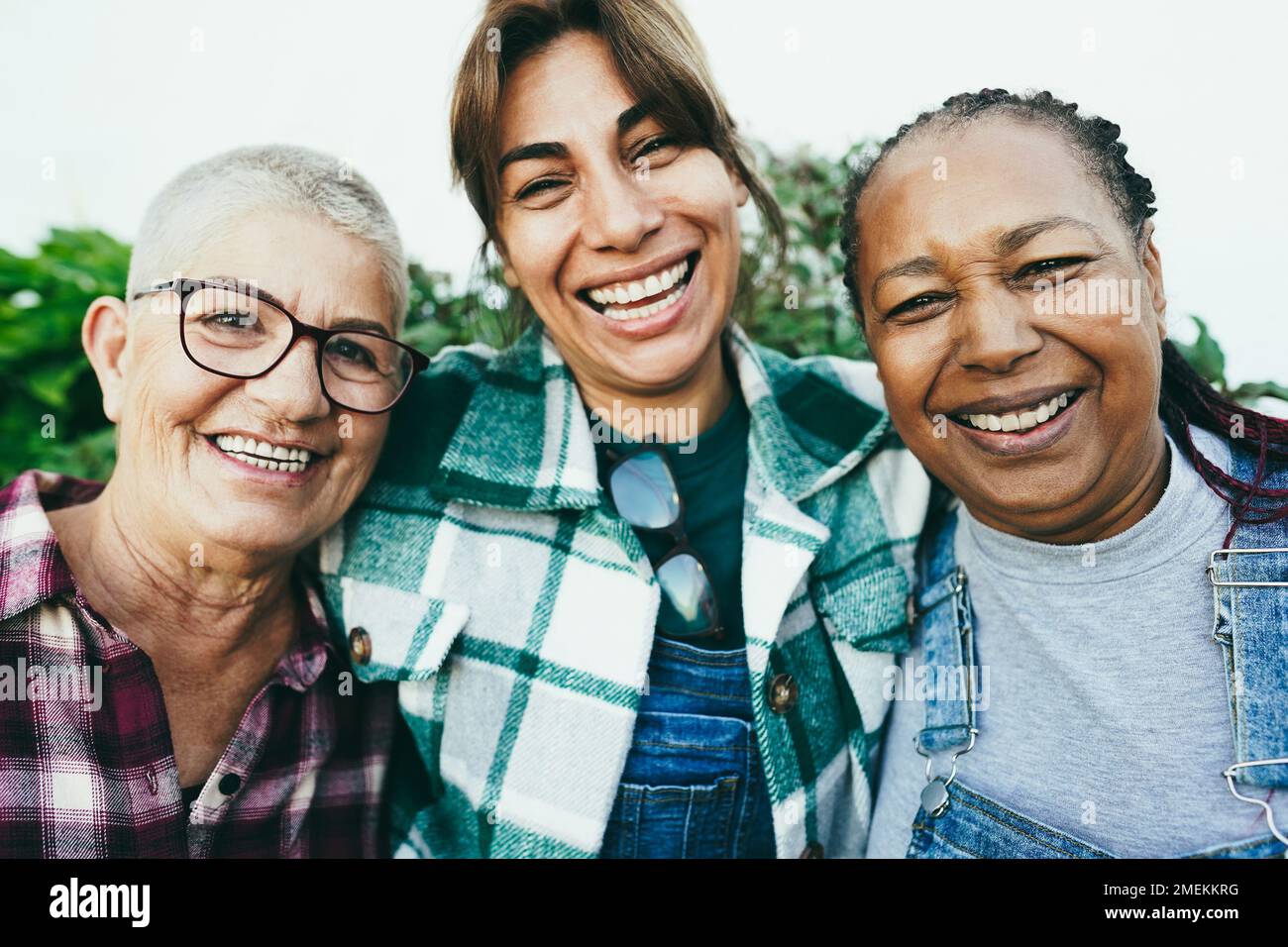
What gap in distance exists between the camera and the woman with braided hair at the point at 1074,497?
1.89 metres

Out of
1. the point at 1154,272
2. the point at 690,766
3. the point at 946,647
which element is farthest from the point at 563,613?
the point at 1154,272

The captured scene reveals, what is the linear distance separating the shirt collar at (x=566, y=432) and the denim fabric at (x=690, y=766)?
1.58 ft

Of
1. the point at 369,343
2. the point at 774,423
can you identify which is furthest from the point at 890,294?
the point at 369,343

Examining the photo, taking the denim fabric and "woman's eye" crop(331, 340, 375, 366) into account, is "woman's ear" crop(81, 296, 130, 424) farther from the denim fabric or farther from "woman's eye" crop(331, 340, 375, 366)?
the denim fabric

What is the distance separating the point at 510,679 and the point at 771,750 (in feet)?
2.20

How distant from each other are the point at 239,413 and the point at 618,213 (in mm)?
995

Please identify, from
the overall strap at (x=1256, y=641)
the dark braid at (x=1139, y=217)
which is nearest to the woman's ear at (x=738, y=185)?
the dark braid at (x=1139, y=217)

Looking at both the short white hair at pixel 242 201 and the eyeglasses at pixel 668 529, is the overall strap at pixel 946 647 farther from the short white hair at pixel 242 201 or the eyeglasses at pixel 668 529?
the short white hair at pixel 242 201

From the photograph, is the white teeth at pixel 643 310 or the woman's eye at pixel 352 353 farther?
the white teeth at pixel 643 310

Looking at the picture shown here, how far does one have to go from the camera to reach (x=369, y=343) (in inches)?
90.4

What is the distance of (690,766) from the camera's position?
2328 mm

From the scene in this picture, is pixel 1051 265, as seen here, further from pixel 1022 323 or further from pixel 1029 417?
pixel 1029 417

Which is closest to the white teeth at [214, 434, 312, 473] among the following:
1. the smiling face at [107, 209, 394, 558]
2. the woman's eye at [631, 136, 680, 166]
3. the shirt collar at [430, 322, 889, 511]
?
the smiling face at [107, 209, 394, 558]
